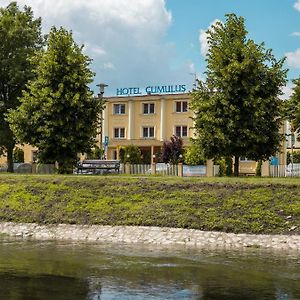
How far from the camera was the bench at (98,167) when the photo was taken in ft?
140

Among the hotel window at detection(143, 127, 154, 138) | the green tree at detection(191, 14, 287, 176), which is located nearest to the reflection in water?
the green tree at detection(191, 14, 287, 176)

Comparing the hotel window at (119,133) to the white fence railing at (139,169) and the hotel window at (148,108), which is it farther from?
the white fence railing at (139,169)

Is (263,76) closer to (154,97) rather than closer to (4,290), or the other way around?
(4,290)

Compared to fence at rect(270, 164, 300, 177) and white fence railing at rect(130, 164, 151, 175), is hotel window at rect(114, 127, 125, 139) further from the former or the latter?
fence at rect(270, 164, 300, 177)

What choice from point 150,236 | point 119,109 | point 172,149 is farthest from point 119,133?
point 150,236

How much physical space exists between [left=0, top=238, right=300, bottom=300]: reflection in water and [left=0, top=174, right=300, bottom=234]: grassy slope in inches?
114

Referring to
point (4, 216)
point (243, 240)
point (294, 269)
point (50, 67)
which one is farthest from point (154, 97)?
point (294, 269)

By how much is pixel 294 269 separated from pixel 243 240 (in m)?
5.29

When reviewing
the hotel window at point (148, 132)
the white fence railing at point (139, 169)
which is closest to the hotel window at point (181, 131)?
the hotel window at point (148, 132)

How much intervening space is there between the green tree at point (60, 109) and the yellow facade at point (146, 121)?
3283 centimetres

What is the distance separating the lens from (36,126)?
126 feet

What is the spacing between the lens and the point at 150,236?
23.4 meters

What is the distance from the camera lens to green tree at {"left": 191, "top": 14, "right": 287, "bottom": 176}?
114 feet

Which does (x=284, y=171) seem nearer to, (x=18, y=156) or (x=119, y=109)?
(x=119, y=109)
